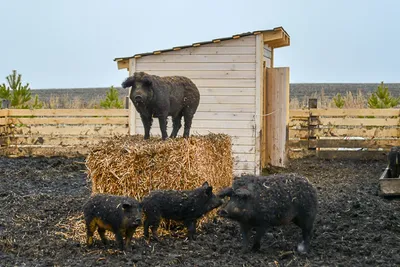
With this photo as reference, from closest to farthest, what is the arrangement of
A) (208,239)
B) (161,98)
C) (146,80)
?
(208,239) → (146,80) → (161,98)

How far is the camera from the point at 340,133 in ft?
54.0

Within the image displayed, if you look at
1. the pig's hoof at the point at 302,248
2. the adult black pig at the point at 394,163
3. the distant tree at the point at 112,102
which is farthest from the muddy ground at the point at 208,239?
the distant tree at the point at 112,102

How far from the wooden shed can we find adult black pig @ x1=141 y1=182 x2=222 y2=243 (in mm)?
5196

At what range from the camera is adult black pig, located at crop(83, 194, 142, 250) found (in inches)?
242

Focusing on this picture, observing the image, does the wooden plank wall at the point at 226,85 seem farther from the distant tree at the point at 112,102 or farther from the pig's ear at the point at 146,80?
the distant tree at the point at 112,102

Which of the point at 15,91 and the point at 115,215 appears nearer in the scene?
the point at 115,215

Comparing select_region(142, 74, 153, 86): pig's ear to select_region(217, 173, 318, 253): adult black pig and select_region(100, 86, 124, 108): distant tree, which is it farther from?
select_region(100, 86, 124, 108): distant tree

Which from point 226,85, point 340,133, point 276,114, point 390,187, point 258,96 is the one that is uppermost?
point 226,85

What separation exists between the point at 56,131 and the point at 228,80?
20.8 ft

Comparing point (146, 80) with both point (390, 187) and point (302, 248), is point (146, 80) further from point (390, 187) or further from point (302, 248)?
point (390, 187)

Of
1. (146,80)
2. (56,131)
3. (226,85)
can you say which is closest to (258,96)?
(226,85)

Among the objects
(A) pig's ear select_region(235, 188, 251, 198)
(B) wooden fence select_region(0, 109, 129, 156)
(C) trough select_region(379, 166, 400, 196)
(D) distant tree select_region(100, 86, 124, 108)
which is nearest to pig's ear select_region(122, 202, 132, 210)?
(A) pig's ear select_region(235, 188, 251, 198)

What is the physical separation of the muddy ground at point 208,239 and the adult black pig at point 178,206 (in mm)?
219

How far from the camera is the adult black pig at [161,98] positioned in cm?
766
